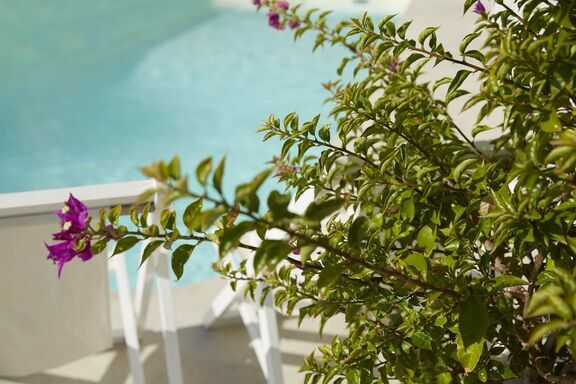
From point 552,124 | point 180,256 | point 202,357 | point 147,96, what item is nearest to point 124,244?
point 180,256

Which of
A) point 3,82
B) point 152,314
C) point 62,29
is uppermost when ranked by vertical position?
point 62,29

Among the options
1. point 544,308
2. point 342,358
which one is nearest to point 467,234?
point 342,358

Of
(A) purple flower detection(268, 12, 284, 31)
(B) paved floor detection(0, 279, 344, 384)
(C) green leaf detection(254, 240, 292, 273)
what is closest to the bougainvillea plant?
(C) green leaf detection(254, 240, 292, 273)

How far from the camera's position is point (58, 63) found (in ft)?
24.9

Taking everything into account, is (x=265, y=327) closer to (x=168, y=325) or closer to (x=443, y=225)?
(x=168, y=325)

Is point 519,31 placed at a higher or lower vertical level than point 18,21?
lower

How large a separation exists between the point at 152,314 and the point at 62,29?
5633mm

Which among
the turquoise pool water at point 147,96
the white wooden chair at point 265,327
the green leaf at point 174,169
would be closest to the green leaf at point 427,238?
the green leaf at point 174,169

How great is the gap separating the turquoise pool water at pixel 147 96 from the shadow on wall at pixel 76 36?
2cm

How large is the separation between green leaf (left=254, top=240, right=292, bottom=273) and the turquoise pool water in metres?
4.83

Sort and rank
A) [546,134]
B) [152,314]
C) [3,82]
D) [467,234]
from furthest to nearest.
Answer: [3,82] < [152,314] < [467,234] < [546,134]

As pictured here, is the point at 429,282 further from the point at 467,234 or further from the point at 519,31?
the point at 519,31

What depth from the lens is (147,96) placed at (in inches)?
283

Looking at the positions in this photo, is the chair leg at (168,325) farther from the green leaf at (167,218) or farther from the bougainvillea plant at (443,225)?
the green leaf at (167,218)
